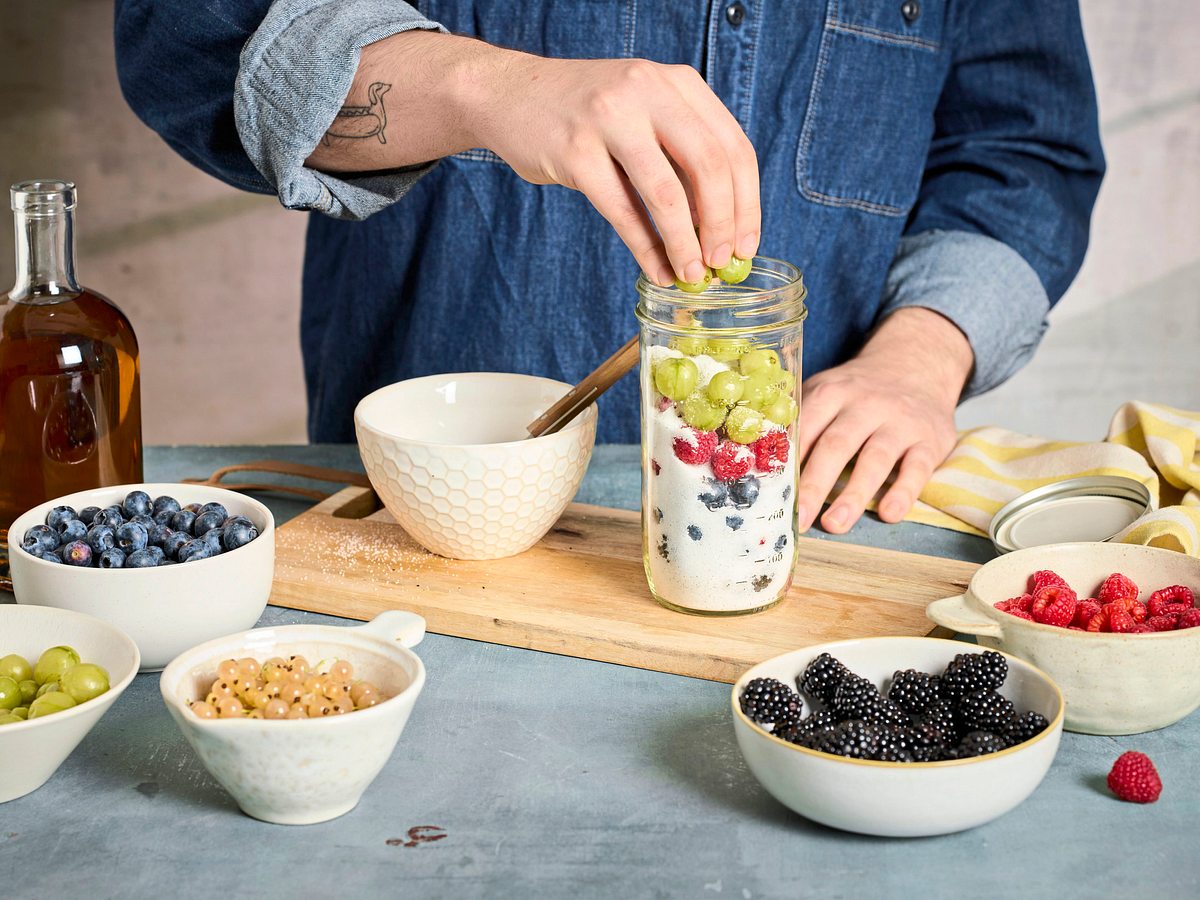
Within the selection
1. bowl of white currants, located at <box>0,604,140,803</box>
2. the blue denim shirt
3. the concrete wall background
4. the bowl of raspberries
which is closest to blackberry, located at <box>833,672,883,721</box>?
the bowl of raspberries

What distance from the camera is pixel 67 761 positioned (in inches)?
32.8

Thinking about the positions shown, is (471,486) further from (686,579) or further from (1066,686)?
(1066,686)

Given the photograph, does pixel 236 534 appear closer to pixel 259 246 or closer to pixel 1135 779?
pixel 1135 779

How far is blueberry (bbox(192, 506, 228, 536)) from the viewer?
98 cm

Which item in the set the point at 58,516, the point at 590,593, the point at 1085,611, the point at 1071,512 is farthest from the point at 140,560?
the point at 1071,512

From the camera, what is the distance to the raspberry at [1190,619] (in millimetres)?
870

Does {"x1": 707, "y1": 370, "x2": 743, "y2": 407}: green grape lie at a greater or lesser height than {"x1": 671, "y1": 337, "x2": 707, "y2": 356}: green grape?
lesser

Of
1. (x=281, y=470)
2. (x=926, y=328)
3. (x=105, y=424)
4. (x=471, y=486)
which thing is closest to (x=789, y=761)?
(x=471, y=486)

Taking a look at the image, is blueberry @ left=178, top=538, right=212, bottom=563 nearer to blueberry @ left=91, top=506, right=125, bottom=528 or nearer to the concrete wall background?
blueberry @ left=91, top=506, right=125, bottom=528

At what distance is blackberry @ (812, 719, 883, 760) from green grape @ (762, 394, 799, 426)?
→ 310 mm

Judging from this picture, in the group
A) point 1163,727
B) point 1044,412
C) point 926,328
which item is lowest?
point 1044,412

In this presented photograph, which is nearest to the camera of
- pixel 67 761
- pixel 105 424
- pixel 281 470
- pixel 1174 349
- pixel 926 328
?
pixel 67 761

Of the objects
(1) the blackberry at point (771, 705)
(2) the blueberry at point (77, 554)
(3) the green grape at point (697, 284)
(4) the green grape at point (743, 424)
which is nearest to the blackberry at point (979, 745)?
(1) the blackberry at point (771, 705)

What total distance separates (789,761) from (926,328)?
3.24ft
